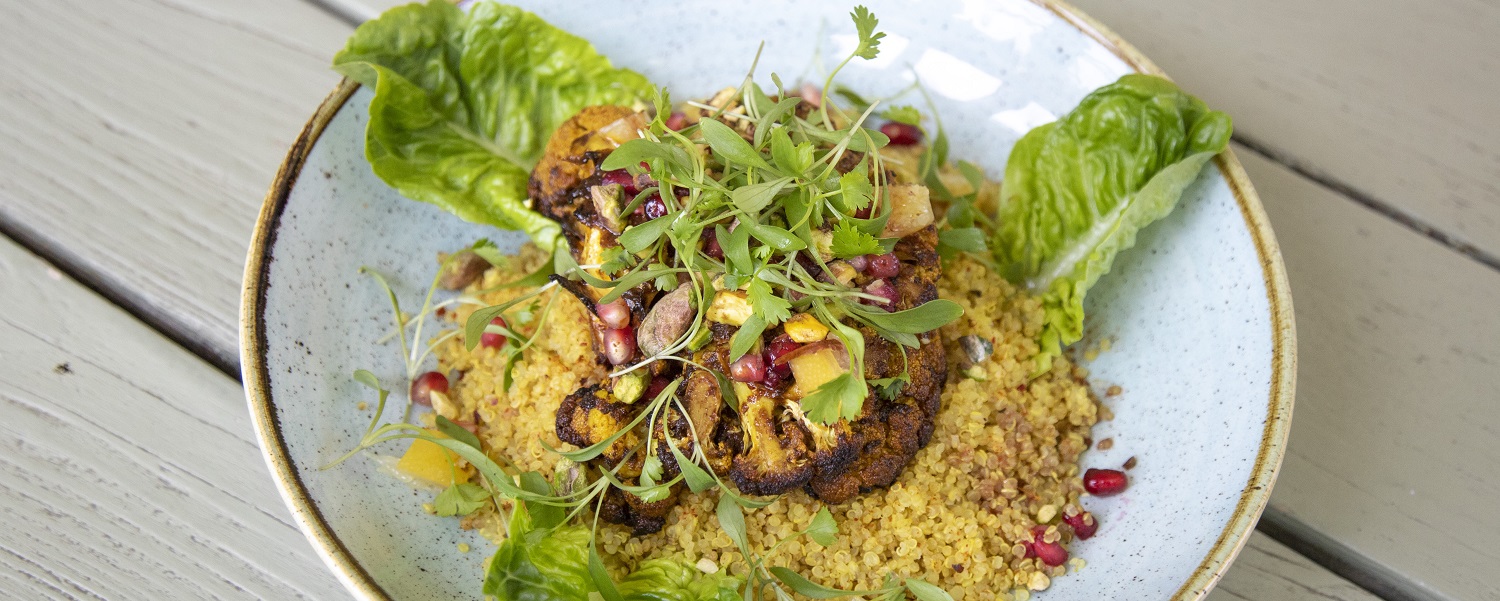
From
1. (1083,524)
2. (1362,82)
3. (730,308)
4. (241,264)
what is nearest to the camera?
(730,308)

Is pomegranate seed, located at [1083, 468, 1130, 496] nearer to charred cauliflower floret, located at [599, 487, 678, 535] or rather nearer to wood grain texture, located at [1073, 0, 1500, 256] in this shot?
charred cauliflower floret, located at [599, 487, 678, 535]

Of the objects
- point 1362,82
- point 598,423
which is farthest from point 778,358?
point 1362,82

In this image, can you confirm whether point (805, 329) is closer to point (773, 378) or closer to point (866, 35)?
point (773, 378)

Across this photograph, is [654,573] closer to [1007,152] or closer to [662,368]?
[662,368]

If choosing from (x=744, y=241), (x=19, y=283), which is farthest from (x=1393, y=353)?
(x=19, y=283)

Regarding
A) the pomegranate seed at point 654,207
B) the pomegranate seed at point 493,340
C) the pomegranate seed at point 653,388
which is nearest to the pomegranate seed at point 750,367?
the pomegranate seed at point 653,388
